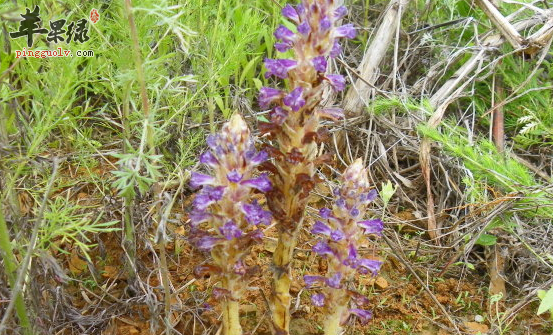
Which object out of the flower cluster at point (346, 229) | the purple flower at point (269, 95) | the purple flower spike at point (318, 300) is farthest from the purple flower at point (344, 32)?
the purple flower spike at point (318, 300)

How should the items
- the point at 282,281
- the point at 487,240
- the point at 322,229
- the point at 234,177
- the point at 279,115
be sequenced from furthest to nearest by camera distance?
1. the point at 487,240
2. the point at 282,281
3. the point at 322,229
4. the point at 279,115
5. the point at 234,177

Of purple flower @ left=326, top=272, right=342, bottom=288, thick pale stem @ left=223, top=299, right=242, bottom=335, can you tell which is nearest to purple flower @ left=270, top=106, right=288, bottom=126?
purple flower @ left=326, top=272, right=342, bottom=288

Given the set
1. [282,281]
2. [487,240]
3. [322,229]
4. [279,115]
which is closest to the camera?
[279,115]

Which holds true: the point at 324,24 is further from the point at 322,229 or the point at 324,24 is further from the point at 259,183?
A: the point at 322,229

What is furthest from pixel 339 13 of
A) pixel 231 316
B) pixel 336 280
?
pixel 231 316

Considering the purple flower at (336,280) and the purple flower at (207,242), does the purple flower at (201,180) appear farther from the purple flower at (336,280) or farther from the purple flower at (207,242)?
the purple flower at (336,280)

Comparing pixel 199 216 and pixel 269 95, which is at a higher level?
pixel 269 95

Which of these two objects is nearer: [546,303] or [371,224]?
[371,224]

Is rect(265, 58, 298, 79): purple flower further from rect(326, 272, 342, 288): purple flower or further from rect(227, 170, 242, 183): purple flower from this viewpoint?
rect(326, 272, 342, 288): purple flower
